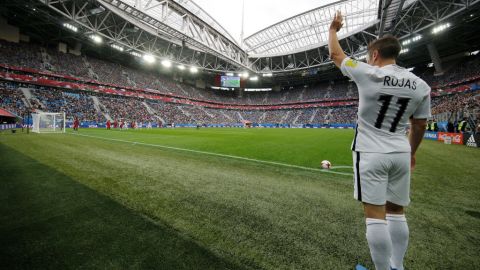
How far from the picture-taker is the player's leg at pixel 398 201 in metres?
1.73

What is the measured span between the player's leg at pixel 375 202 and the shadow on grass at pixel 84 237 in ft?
4.03

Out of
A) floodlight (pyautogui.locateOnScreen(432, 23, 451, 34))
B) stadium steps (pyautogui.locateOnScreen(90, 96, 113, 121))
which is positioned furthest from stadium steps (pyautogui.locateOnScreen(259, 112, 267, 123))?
floodlight (pyautogui.locateOnScreen(432, 23, 451, 34))

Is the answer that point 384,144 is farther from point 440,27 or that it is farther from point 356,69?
point 440,27

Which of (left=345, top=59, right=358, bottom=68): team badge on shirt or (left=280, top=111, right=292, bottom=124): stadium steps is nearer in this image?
(left=345, top=59, right=358, bottom=68): team badge on shirt

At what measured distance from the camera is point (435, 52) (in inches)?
1378

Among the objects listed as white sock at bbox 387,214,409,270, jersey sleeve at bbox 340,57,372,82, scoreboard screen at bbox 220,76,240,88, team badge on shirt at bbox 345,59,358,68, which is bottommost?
white sock at bbox 387,214,409,270

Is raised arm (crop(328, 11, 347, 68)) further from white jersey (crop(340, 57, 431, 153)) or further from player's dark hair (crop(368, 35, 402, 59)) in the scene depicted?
player's dark hair (crop(368, 35, 402, 59))

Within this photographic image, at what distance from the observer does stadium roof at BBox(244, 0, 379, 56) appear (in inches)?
1501

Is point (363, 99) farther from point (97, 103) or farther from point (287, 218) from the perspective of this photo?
point (97, 103)

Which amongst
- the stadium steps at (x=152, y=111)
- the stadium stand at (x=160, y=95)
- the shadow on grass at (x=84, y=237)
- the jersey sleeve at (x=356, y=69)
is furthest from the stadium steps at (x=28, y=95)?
the jersey sleeve at (x=356, y=69)

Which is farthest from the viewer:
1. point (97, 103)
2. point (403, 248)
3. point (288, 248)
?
point (97, 103)

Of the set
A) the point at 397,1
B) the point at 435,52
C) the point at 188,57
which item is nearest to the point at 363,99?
the point at 397,1

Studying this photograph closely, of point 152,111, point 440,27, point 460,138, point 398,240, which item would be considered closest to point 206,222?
point 398,240

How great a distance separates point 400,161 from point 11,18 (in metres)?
51.6
